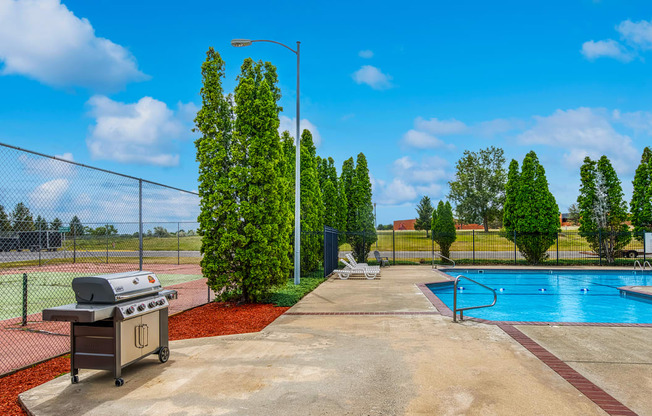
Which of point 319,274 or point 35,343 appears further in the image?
point 319,274

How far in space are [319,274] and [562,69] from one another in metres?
13.6

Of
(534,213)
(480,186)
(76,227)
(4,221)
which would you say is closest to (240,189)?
(76,227)

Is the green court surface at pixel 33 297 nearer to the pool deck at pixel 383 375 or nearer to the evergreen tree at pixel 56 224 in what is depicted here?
the evergreen tree at pixel 56 224

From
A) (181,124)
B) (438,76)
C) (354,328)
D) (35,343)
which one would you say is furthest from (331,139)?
(35,343)

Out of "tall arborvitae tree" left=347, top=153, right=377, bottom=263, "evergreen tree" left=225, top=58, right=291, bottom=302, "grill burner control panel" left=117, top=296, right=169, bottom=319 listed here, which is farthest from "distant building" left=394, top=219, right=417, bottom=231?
"grill burner control panel" left=117, top=296, right=169, bottom=319

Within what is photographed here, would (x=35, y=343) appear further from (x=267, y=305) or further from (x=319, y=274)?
(x=319, y=274)

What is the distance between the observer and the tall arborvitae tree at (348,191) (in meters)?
23.6

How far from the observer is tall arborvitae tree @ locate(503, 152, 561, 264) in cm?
2242

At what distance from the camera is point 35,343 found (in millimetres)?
6355

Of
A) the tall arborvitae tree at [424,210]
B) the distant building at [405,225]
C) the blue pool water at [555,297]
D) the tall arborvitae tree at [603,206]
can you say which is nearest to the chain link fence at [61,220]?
the blue pool water at [555,297]

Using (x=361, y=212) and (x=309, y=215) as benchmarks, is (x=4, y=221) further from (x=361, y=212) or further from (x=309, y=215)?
(x=361, y=212)

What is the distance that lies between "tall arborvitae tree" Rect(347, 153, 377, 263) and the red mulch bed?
Result: 558 inches

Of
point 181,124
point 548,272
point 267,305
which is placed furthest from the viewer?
point 548,272

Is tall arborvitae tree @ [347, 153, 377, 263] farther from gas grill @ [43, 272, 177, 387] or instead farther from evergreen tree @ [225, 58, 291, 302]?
gas grill @ [43, 272, 177, 387]
